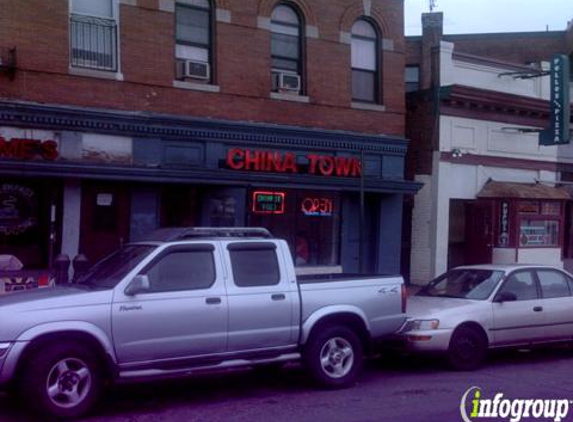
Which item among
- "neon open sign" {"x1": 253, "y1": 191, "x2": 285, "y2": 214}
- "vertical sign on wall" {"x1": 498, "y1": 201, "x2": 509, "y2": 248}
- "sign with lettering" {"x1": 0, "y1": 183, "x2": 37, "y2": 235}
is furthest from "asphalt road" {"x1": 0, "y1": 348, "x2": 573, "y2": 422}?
"vertical sign on wall" {"x1": 498, "y1": 201, "x2": 509, "y2": 248}

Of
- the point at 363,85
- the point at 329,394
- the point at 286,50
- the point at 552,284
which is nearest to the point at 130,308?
the point at 329,394

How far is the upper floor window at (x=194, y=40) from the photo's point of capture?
636 inches

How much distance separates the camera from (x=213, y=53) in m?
16.6

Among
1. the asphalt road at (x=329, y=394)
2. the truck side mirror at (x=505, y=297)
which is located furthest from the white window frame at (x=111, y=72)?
the truck side mirror at (x=505, y=297)

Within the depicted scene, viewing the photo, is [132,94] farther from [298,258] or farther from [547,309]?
[547,309]

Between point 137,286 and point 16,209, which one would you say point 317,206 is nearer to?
point 16,209

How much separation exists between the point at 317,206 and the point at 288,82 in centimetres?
280

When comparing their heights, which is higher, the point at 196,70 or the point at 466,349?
the point at 196,70

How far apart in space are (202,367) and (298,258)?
30.8 ft

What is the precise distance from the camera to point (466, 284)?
12016 mm

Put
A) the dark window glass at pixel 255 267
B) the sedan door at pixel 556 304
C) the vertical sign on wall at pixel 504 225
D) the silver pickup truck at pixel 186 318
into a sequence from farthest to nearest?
the vertical sign on wall at pixel 504 225
the sedan door at pixel 556 304
the dark window glass at pixel 255 267
the silver pickup truck at pixel 186 318

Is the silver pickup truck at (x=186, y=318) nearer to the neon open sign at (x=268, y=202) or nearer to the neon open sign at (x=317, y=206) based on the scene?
the neon open sign at (x=268, y=202)

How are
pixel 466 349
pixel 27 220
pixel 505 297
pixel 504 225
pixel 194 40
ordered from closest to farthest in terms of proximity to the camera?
pixel 466 349 < pixel 505 297 < pixel 27 220 < pixel 194 40 < pixel 504 225

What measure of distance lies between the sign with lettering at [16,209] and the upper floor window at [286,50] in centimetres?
571
